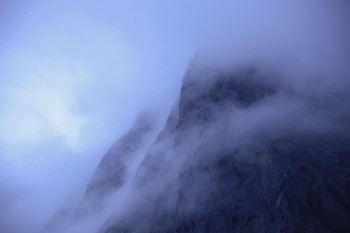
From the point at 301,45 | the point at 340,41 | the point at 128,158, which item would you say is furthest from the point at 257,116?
the point at 128,158

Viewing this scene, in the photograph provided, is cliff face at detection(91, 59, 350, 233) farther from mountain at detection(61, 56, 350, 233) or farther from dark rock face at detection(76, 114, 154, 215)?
dark rock face at detection(76, 114, 154, 215)

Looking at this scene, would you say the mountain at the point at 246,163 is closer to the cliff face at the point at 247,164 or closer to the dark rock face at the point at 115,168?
the cliff face at the point at 247,164

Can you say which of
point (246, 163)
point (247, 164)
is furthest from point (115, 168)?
point (247, 164)

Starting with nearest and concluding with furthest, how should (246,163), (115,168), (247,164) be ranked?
(247,164)
(246,163)
(115,168)

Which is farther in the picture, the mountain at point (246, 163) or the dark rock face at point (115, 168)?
the dark rock face at point (115, 168)

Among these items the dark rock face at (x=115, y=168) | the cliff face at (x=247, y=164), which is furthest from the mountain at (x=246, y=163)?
the dark rock face at (x=115, y=168)

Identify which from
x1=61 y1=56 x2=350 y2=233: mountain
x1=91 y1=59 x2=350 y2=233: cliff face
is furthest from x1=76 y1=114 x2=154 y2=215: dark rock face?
x1=91 y1=59 x2=350 y2=233: cliff face

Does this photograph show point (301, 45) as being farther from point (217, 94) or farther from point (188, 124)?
point (188, 124)

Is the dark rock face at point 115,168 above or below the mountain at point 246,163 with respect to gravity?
above

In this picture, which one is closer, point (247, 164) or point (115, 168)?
point (247, 164)

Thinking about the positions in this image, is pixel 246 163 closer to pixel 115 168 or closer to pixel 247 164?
pixel 247 164

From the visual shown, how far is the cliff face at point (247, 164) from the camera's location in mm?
18453

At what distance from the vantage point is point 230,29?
6750 centimetres

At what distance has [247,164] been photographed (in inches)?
1030
